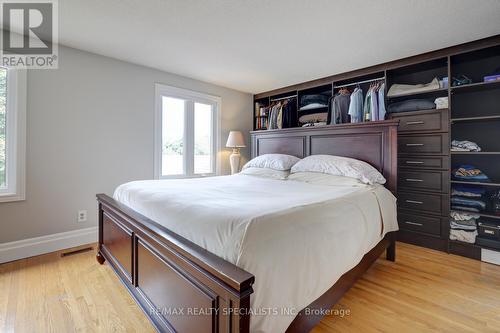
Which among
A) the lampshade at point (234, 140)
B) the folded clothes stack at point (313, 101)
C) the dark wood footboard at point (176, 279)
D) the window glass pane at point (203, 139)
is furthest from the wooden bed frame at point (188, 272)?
the lampshade at point (234, 140)

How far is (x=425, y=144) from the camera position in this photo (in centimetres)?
275

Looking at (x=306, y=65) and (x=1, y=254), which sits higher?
(x=306, y=65)

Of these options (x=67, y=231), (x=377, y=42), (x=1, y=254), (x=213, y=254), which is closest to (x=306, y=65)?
(x=377, y=42)

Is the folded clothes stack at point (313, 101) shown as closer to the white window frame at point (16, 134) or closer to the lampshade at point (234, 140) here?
the lampshade at point (234, 140)

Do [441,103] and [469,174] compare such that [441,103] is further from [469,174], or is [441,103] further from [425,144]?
[469,174]

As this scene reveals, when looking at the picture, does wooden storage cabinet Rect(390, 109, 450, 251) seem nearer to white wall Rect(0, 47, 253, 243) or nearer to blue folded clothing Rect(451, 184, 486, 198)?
blue folded clothing Rect(451, 184, 486, 198)

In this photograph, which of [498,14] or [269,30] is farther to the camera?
[269,30]

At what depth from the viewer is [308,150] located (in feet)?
10.6

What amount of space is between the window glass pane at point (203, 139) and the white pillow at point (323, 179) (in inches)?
66.3

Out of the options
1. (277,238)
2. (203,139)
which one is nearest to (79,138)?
(203,139)

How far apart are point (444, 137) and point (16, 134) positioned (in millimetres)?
4430

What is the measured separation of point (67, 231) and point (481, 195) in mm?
4477

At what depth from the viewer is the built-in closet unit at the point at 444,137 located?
2555 millimetres

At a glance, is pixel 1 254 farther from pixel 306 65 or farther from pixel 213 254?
pixel 306 65
